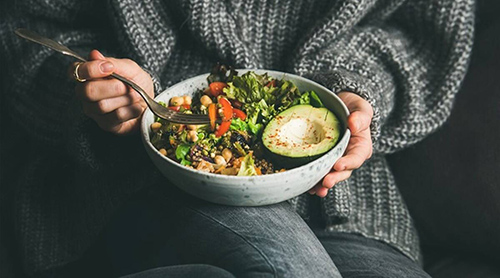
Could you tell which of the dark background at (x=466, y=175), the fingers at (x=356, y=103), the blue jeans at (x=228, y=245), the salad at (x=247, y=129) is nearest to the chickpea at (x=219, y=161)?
the salad at (x=247, y=129)

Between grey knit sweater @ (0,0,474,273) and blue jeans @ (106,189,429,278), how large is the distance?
0.06 meters

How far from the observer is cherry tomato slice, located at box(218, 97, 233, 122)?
34.6 inches

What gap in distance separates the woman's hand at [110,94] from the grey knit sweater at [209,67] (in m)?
0.08

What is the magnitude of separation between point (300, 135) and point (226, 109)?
114 millimetres

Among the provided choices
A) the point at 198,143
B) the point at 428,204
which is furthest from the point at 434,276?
the point at 198,143

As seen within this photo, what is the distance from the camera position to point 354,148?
0.94 m

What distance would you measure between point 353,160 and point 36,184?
2.05 ft

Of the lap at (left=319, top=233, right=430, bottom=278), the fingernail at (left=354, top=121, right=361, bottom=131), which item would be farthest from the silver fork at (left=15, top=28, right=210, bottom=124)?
the lap at (left=319, top=233, right=430, bottom=278)

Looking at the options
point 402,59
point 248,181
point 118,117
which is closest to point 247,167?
point 248,181

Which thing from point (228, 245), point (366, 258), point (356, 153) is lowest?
point (366, 258)

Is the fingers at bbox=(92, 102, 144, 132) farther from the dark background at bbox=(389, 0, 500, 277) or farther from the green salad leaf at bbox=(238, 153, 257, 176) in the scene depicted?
the dark background at bbox=(389, 0, 500, 277)

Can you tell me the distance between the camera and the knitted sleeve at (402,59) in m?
1.12

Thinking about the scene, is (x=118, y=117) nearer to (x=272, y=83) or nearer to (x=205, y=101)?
(x=205, y=101)

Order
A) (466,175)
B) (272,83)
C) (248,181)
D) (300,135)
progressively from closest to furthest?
(248,181) → (300,135) → (272,83) → (466,175)
